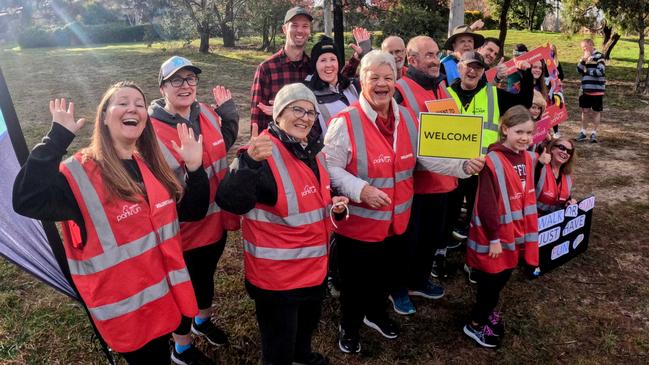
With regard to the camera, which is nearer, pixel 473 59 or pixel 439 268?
pixel 473 59

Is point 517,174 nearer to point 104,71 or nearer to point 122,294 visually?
point 122,294

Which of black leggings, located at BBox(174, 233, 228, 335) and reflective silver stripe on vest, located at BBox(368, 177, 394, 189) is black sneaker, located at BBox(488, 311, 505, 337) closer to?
reflective silver stripe on vest, located at BBox(368, 177, 394, 189)

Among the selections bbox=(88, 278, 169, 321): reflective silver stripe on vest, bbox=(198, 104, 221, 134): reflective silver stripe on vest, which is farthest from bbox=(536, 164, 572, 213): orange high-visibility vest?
bbox=(88, 278, 169, 321): reflective silver stripe on vest

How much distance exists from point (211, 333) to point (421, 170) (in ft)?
6.77

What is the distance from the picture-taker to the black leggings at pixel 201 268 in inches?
120

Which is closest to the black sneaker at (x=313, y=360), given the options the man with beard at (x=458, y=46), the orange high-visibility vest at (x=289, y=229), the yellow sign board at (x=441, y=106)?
the orange high-visibility vest at (x=289, y=229)

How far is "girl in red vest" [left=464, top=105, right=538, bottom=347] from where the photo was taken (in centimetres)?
326

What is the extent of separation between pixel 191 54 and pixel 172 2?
2382 millimetres

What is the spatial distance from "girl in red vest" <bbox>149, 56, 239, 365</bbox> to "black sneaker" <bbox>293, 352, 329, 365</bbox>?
671 millimetres

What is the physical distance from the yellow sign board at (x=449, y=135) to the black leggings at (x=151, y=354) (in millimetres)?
1981

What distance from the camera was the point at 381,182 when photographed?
3.03m

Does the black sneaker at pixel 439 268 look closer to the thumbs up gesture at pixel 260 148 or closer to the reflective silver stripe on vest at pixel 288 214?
the reflective silver stripe on vest at pixel 288 214

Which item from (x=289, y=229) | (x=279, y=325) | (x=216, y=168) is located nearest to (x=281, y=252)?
(x=289, y=229)

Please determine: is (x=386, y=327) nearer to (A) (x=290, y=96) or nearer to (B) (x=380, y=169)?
(B) (x=380, y=169)
